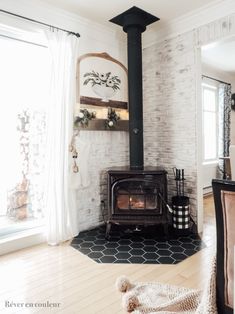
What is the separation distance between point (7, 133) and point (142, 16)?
2.03 meters

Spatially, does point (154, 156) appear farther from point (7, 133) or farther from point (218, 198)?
point (218, 198)

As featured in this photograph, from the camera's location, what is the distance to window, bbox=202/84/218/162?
5.04 meters

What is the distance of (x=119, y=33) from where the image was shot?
3.38 m

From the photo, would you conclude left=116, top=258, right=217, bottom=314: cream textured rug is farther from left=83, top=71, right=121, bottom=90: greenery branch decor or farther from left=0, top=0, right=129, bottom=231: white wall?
left=83, top=71, right=121, bottom=90: greenery branch decor

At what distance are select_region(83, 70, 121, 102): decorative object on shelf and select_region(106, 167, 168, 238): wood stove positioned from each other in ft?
3.44

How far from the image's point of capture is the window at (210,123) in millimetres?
5035

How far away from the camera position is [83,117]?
3.02 metres

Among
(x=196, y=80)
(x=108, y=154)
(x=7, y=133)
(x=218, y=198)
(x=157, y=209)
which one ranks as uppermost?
(x=196, y=80)

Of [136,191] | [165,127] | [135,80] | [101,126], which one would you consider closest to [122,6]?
[135,80]

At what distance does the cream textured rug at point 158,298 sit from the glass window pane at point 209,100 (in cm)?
404

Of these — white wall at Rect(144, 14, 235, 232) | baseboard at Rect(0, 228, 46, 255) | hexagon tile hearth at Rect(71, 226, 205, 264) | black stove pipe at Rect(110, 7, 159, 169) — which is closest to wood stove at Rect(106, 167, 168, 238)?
hexagon tile hearth at Rect(71, 226, 205, 264)

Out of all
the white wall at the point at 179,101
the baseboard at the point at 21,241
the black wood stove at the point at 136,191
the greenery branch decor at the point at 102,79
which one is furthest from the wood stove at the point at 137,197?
the greenery branch decor at the point at 102,79

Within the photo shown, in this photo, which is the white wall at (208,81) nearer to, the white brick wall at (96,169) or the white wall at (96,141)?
the white wall at (96,141)

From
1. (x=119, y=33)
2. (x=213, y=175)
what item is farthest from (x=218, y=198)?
(x=213, y=175)
